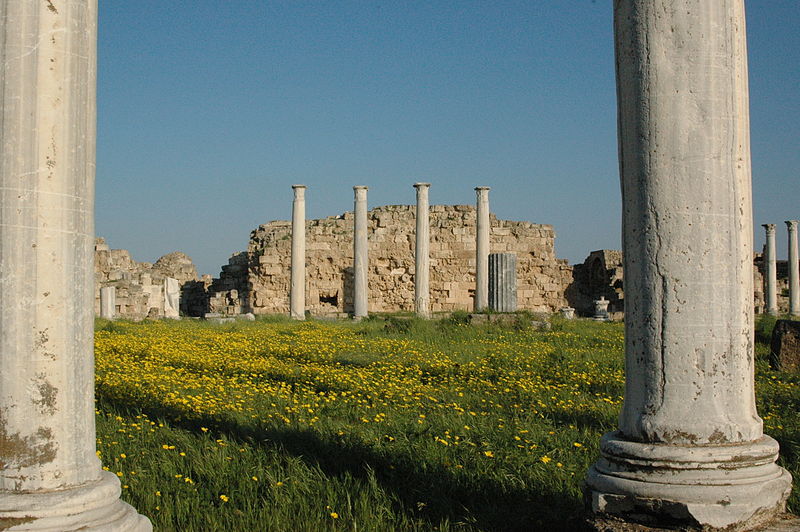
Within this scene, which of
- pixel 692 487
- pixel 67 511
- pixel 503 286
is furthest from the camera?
pixel 503 286

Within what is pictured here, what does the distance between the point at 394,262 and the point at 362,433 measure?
75.8 feet

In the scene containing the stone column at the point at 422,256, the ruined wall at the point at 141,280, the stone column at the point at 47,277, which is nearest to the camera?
the stone column at the point at 47,277

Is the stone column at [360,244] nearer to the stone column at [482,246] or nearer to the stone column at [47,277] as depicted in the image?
the stone column at [482,246]

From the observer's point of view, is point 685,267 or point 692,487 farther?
point 685,267

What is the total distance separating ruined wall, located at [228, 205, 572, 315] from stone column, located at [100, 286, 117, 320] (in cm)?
472

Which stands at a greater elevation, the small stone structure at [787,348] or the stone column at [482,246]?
the stone column at [482,246]

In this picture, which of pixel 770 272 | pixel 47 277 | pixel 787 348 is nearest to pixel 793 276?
pixel 770 272

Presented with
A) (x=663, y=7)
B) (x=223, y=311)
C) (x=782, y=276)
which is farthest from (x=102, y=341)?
(x=782, y=276)

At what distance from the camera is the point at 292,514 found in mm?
4125

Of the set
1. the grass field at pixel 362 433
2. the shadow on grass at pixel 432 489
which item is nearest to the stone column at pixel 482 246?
the grass field at pixel 362 433

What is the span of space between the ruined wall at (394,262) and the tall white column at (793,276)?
26.5ft

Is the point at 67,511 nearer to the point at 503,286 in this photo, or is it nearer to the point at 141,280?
the point at 503,286

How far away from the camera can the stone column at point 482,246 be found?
82.4 ft

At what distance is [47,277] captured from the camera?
3.31 meters
